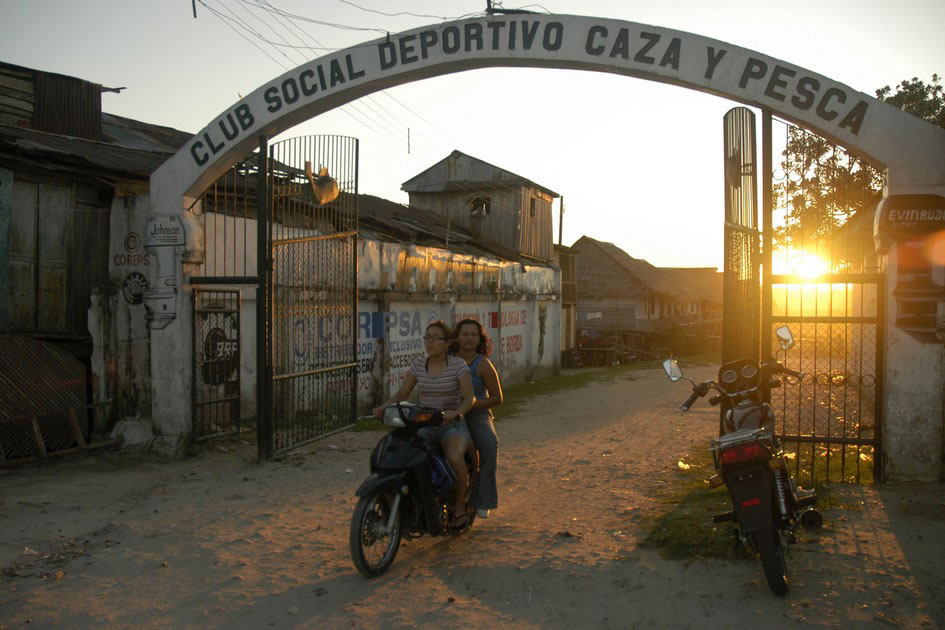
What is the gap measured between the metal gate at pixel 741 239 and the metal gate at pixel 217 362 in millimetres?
6181

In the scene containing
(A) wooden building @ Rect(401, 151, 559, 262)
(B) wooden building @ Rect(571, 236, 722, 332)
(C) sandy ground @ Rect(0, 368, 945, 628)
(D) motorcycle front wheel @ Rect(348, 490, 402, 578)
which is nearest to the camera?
(C) sandy ground @ Rect(0, 368, 945, 628)

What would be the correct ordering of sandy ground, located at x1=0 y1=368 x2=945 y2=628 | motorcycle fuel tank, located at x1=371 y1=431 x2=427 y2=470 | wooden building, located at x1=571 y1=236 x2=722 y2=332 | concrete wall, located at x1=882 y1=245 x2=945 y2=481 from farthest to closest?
wooden building, located at x1=571 y1=236 x2=722 y2=332 → concrete wall, located at x1=882 y1=245 x2=945 y2=481 → motorcycle fuel tank, located at x1=371 y1=431 x2=427 y2=470 → sandy ground, located at x1=0 y1=368 x2=945 y2=628

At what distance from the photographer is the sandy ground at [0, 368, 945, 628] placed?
434 cm

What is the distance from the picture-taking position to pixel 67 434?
9000 millimetres

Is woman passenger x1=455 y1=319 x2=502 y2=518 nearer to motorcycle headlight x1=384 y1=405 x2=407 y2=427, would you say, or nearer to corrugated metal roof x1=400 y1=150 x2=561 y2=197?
motorcycle headlight x1=384 y1=405 x2=407 y2=427

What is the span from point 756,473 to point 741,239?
129 inches

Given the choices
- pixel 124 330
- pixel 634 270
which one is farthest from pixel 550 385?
pixel 634 270

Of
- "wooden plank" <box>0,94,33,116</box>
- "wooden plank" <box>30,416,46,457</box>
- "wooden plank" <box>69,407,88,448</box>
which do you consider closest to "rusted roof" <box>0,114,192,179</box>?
"wooden plank" <box>0,94,33,116</box>

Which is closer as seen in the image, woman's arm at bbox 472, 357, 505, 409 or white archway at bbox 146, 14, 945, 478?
woman's arm at bbox 472, 357, 505, 409

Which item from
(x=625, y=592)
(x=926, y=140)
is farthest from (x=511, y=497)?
(x=926, y=140)

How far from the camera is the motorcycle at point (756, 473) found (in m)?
4.38

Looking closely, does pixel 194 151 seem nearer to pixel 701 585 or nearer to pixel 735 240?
pixel 735 240

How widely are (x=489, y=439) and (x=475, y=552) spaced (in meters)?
0.87

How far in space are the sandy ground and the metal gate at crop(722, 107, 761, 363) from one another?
5.38ft
